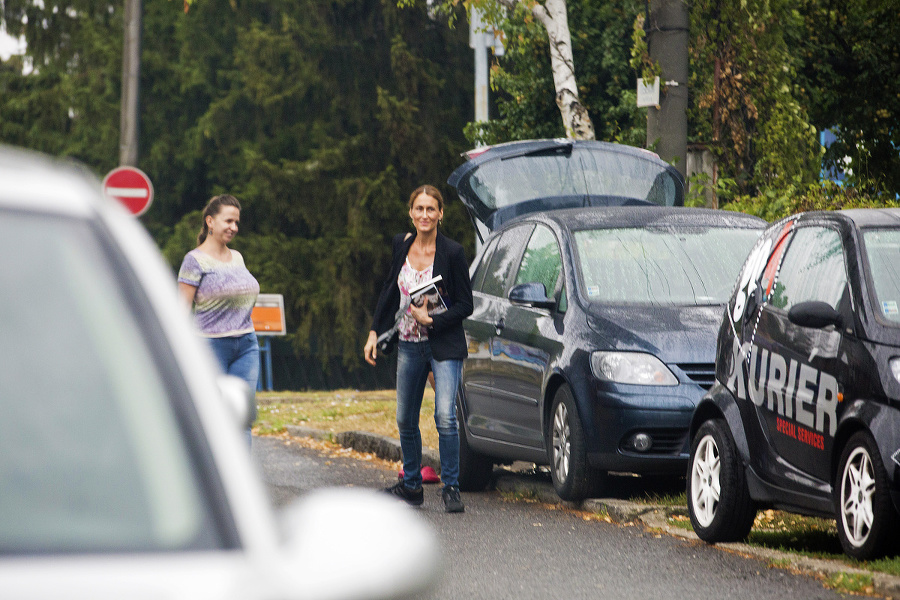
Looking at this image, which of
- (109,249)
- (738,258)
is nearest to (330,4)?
(738,258)

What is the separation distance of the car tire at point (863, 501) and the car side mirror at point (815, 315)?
53 cm

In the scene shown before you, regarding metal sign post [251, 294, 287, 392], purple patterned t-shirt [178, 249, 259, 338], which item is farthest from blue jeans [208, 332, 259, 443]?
metal sign post [251, 294, 287, 392]

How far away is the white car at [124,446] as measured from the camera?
75.9 inches

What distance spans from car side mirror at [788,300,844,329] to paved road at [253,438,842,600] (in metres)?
1.11

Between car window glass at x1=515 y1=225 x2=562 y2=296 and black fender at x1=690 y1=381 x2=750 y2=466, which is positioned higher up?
car window glass at x1=515 y1=225 x2=562 y2=296

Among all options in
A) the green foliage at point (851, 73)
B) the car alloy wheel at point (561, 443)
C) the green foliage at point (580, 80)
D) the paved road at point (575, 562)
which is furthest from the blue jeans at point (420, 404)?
the green foliage at point (851, 73)

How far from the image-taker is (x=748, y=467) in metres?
6.65

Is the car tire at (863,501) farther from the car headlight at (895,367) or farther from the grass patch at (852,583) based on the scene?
the car headlight at (895,367)

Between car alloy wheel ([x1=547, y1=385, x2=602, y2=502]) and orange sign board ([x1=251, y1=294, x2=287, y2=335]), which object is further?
orange sign board ([x1=251, y1=294, x2=287, y2=335])

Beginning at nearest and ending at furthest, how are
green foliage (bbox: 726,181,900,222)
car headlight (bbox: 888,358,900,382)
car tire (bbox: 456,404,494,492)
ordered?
car headlight (bbox: 888,358,900,382) → car tire (bbox: 456,404,494,492) → green foliage (bbox: 726,181,900,222)

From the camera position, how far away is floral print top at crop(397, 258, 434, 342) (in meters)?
8.27

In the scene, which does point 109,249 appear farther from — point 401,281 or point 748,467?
point 401,281

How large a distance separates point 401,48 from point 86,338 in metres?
32.2

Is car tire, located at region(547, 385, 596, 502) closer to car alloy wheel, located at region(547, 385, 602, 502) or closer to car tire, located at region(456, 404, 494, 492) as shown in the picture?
car alloy wheel, located at region(547, 385, 602, 502)
